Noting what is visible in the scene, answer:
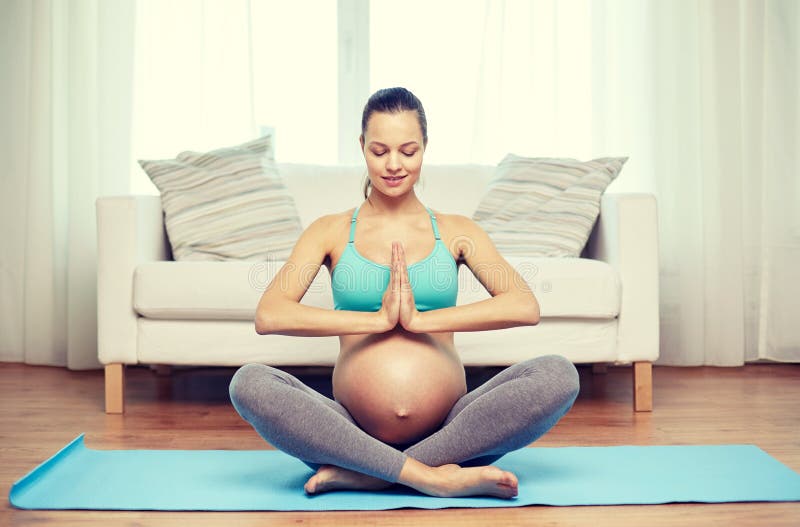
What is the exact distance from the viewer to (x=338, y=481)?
1.85 m

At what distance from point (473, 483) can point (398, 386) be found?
0.25 meters

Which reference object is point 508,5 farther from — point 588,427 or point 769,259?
point 588,427

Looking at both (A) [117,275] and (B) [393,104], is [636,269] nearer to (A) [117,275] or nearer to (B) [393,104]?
(B) [393,104]

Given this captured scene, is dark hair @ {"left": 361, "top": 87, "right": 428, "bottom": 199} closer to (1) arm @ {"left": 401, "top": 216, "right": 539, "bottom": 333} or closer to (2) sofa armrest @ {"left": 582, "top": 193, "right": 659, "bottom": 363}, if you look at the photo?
(1) arm @ {"left": 401, "top": 216, "right": 539, "bottom": 333}

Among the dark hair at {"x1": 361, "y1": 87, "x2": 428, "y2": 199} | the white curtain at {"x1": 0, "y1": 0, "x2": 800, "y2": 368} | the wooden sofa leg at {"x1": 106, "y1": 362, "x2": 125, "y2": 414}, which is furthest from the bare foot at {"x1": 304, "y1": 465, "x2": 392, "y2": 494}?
the white curtain at {"x1": 0, "y1": 0, "x2": 800, "y2": 368}

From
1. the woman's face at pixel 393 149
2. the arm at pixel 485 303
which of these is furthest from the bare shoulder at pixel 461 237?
the woman's face at pixel 393 149

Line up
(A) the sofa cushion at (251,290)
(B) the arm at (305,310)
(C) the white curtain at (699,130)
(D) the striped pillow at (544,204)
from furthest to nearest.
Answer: (C) the white curtain at (699,130) → (D) the striped pillow at (544,204) → (A) the sofa cushion at (251,290) → (B) the arm at (305,310)

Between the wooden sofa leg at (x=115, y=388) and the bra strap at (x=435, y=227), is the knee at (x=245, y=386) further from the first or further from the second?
the wooden sofa leg at (x=115, y=388)

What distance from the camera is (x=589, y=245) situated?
338 cm

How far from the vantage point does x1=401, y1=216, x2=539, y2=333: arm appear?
1.83 metres

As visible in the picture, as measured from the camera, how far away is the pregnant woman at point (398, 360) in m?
1.80

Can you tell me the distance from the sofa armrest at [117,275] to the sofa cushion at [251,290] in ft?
0.17

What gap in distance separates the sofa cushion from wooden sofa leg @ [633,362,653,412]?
198mm

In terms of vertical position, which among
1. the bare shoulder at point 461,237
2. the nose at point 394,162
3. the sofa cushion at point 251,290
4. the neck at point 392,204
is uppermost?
the nose at point 394,162
